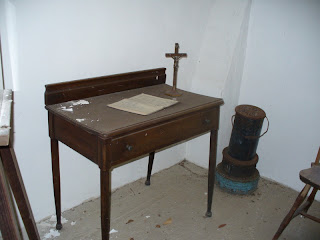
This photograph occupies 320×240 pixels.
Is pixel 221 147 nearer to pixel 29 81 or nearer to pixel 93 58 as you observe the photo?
pixel 93 58

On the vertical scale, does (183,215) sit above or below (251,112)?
below

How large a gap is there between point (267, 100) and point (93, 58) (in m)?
1.46

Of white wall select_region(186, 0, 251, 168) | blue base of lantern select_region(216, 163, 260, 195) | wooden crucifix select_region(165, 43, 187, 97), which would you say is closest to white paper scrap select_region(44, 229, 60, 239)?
wooden crucifix select_region(165, 43, 187, 97)

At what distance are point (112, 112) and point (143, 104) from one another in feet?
0.64

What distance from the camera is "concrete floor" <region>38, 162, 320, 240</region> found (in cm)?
213

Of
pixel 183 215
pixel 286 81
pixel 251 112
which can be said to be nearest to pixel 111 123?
pixel 183 215

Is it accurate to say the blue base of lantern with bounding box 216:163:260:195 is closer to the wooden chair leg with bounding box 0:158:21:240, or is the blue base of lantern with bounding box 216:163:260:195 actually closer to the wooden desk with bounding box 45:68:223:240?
the wooden desk with bounding box 45:68:223:240

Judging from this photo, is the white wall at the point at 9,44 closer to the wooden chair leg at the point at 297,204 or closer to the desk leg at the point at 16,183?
the desk leg at the point at 16,183

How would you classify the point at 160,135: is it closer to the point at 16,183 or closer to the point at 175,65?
the point at 175,65

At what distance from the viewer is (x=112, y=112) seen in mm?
1726

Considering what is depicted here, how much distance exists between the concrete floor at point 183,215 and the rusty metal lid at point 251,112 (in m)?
0.65

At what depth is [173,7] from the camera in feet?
8.11

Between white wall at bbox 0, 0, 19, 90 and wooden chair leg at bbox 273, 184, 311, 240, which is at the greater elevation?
white wall at bbox 0, 0, 19, 90

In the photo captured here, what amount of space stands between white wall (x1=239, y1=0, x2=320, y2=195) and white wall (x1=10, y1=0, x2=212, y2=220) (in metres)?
0.55
